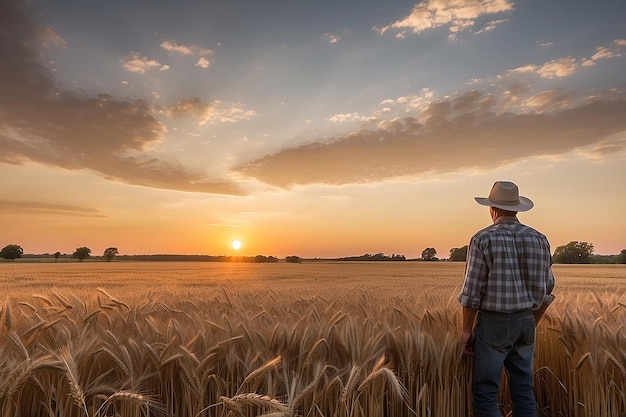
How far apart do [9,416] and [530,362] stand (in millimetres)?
3543

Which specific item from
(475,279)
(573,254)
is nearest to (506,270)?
(475,279)

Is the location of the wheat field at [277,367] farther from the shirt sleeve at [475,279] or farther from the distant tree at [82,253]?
the distant tree at [82,253]

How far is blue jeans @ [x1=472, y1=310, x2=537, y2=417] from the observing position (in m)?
3.45

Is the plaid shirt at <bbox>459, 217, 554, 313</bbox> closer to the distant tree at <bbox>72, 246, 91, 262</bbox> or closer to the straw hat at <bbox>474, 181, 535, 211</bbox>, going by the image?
the straw hat at <bbox>474, 181, 535, 211</bbox>

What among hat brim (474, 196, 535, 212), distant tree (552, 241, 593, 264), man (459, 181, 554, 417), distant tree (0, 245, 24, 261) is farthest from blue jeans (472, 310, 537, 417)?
distant tree (0, 245, 24, 261)

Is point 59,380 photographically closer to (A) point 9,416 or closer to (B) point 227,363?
(A) point 9,416

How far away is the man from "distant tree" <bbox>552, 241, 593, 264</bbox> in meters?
72.5

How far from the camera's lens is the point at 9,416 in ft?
8.94

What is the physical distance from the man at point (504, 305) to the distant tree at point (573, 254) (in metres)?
72.5

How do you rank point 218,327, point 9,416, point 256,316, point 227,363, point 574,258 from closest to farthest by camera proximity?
point 9,416 → point 227,363 → point 218,327 → point 256,316 → point 574,258

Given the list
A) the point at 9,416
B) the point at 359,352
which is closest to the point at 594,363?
the point at 359,352

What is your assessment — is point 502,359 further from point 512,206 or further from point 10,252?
point 10,252

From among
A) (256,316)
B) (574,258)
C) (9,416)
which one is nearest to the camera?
(9,416)

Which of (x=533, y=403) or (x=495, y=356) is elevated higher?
(x=495, y=356)
